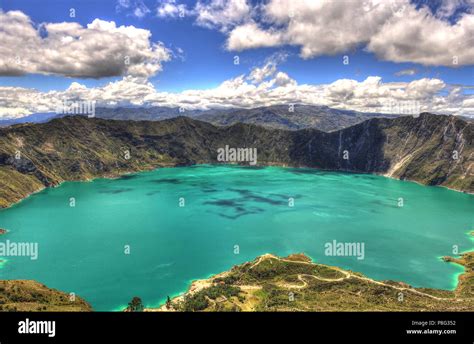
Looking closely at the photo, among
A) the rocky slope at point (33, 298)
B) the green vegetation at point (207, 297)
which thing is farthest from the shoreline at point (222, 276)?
the rocky slope at point (33, 298)

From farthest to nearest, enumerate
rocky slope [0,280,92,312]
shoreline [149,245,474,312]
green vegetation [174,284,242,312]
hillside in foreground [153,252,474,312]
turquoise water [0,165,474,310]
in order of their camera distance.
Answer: turquoise water [0,165,474,310], shoreline [149,245,474,312], green vegetation [174,284,242,312], hillside in foreground [153,252,474,312], rocky slope [0,280,92,312]

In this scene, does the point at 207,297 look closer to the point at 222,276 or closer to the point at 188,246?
the point at 222,276

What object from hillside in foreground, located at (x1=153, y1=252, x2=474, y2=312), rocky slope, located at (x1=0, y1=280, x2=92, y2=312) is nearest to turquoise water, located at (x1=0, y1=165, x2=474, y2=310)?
hillside in foreground, located at (x1=153, y1=252, x2=474, y2=312)

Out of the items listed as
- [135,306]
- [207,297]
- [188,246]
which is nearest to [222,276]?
[207,297]

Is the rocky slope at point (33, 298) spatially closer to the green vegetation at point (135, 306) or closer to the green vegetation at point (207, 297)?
the green vegetation at point (135, 306)

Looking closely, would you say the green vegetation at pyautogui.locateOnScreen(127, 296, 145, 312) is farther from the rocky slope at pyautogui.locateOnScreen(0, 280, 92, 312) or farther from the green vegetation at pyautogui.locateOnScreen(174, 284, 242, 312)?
the green vegetation at pyautogui.locateOnScreen(174, 284, 242, 312)

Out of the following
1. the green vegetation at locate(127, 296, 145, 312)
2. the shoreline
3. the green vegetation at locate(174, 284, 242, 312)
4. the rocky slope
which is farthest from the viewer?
the shoreline
